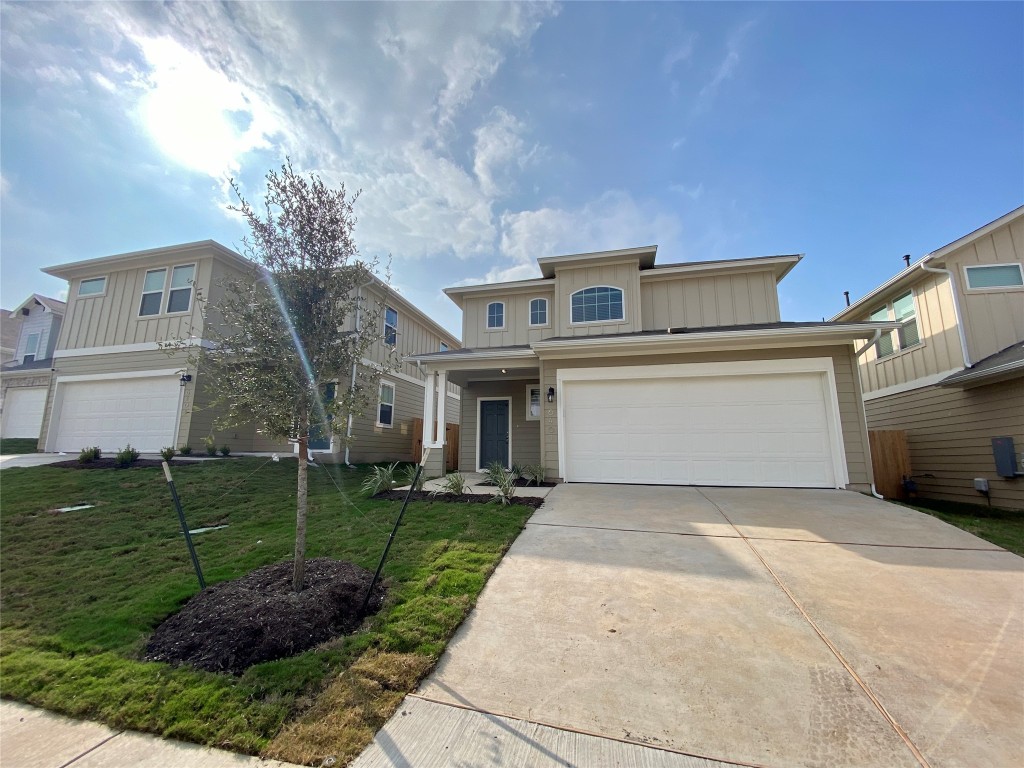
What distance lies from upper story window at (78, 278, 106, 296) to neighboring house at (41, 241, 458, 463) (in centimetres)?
3

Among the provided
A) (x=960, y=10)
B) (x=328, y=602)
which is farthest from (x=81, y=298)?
(x=960, y=10)

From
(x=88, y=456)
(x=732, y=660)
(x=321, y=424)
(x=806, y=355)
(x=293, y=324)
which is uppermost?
(x=806, y=355)

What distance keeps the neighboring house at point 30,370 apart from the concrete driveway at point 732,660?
18.7 metres

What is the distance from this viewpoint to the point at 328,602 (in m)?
3.16

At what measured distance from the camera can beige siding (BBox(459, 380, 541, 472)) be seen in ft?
37.4

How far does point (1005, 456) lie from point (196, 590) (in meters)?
13.2

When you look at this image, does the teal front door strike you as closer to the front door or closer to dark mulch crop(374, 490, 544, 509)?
dark mulch crop(374, 490, 544, 509)

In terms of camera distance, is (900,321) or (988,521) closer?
(988,521)

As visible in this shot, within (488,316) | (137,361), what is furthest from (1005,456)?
(137,361)

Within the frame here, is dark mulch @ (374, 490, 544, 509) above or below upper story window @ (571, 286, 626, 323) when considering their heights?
below

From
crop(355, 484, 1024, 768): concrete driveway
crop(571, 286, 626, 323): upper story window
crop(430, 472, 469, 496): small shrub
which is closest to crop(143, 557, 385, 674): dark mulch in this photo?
crop(355, 484, 1024, 768): concrete driveway

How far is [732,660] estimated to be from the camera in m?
2.53

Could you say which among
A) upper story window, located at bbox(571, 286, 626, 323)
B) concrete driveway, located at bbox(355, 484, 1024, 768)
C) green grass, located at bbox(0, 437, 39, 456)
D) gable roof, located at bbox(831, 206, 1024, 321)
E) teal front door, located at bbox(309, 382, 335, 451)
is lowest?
concrete driveway, located at bbox(355, 484, 1024, 768)

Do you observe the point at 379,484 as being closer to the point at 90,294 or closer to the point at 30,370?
the point at 90,294
